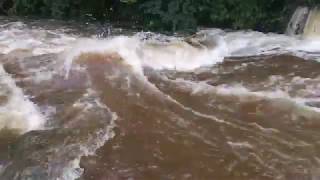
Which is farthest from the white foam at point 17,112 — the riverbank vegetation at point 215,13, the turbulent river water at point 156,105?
the riverbank vegetation at point 215,13

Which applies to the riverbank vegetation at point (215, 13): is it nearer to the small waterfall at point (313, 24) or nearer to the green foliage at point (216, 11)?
the green foliage at point (216, 11)

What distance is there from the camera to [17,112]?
21.3 feet

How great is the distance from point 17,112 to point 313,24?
4.49m

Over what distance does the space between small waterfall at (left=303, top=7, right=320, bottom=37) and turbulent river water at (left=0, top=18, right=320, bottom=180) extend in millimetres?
108

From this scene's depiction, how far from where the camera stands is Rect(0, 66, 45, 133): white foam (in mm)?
6211

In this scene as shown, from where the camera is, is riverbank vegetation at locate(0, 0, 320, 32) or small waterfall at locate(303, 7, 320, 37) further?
riverbank vegetation at locate(0, 0, 320, 32)

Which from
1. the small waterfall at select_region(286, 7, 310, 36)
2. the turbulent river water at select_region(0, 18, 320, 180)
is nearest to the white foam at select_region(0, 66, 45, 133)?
the turbulent river water at select_region(0, 18, 320, 180)

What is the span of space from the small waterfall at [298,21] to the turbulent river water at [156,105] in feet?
0.62

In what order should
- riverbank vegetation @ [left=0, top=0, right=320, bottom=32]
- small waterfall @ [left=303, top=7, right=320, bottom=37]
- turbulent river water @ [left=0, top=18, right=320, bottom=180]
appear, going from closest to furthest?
turbulent river water @ [left=0, top=18, right=320, bottom=180]
small waterfall @ [left=303, top=7, right=320, bottom=37]
riverbank vegetation @ [left=0, top=0, right=320, bottom=32]

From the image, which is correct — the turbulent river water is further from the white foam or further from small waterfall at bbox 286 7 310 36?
small waterfall at bbox 286 7 310 36

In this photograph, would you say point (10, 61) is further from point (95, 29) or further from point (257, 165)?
point (257, 165)

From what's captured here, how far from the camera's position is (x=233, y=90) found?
704 cm

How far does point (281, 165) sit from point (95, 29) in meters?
4.61

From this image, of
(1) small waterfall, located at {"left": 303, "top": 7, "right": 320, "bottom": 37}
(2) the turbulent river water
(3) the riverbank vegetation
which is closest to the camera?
(2) the turbulent river water
